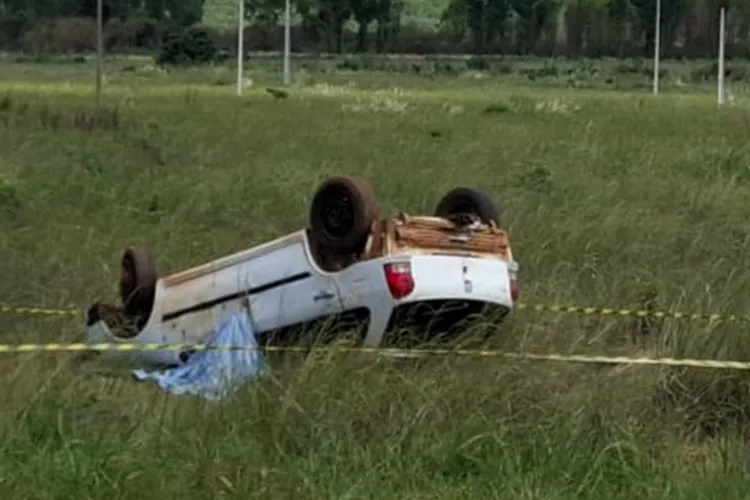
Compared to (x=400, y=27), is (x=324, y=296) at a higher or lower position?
lower

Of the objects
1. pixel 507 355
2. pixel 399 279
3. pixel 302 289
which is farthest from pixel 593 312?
pixel 302 289

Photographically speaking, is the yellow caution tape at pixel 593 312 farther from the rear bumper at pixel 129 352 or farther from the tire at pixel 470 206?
the tire at pixel 470 206

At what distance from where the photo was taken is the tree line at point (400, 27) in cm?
7825

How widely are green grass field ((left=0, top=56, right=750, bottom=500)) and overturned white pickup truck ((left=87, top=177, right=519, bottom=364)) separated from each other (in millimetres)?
300

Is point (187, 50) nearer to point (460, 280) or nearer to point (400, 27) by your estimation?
point (400, 27)

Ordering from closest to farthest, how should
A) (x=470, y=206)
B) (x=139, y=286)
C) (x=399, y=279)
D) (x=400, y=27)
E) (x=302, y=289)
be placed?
(x=399, y=279), (x=302, y=289), (x=139, y=286), (x=470, y=206), (x=400, y=27)

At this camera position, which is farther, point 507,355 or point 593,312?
point 593,312

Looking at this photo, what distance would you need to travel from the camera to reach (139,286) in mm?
8539

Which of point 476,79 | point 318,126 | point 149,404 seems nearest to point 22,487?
point 149,404

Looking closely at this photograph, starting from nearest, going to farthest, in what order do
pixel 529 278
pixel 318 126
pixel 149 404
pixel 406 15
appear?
pixel 149 404 < pixel 529 278 < pixel 318 126 < pixel 406 15

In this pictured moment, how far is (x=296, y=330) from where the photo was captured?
7.68m

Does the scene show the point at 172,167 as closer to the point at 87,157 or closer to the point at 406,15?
the point at 87,157

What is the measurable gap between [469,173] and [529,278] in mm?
6831

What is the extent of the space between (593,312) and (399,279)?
1.08 meters
